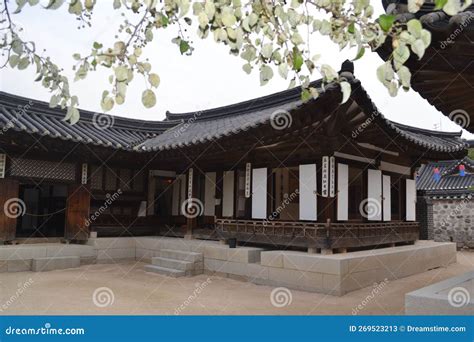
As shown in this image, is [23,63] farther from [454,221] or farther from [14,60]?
[454,221]

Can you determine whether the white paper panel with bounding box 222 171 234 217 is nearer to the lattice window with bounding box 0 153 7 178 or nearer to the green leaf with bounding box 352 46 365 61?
the lattice window with bounding box 0 153 7 178

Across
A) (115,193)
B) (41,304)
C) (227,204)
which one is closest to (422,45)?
(41,304)

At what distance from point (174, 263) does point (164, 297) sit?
2662 mm

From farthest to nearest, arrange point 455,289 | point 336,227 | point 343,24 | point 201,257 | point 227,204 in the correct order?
point 227,204 < point 201,257 < point 336,227 < point 455,289 < point 343,24

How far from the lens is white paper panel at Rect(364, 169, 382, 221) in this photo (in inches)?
428

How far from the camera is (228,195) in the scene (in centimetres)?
1228

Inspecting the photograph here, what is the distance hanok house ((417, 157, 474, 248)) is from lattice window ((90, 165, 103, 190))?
13317 millimetres

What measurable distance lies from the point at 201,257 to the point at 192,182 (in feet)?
10.5

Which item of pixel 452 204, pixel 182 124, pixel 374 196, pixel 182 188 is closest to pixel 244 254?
pixel 374 196

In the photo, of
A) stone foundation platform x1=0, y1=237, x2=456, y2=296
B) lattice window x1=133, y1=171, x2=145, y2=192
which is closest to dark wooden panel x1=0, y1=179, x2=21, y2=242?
stone foundation platform x1=0, y1=237, x2=456, y2=296

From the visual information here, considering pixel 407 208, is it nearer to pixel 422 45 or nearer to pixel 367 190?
pixel 367 190

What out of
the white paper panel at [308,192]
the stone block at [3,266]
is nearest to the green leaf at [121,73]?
the white paper panel at [308,192]

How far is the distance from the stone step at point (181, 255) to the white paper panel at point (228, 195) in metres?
2.04

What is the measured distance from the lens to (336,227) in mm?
9125
